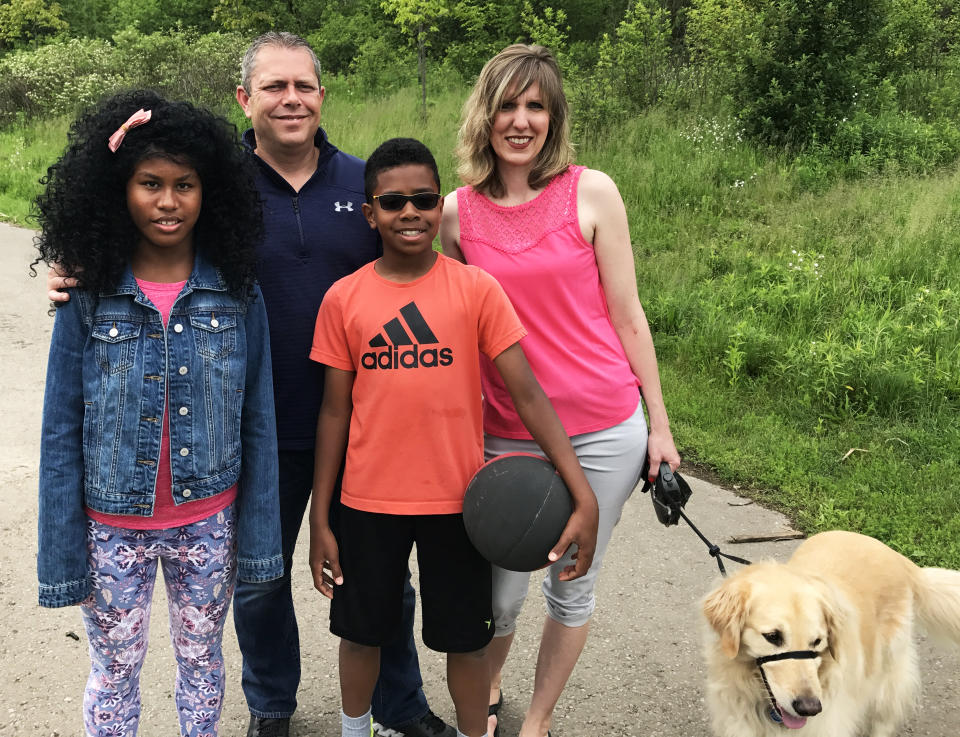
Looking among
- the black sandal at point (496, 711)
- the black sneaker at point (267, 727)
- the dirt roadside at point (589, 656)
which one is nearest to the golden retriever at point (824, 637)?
the dirt roadside at point (589, 656)

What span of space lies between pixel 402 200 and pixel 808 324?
5.35 metres

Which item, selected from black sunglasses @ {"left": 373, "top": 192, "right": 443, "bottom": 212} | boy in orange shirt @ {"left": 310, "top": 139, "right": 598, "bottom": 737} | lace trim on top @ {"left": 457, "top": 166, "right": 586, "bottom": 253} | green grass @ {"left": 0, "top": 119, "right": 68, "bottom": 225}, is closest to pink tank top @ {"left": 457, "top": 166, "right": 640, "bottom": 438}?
lace trim on top @ {"left": 457, "top": 166, "right": 586, "bottom": 253}

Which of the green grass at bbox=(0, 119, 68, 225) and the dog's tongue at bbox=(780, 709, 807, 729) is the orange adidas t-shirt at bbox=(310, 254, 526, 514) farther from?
the green grass at bbox=(0, 119, 68, 225)

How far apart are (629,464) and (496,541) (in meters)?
0.67

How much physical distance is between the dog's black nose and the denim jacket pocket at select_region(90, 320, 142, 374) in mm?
2245

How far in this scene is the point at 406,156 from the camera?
8.18 feet

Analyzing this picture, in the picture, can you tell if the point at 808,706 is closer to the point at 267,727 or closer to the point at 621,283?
the point at 621,283

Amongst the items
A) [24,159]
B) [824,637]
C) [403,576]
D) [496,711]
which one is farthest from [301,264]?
[24,159]

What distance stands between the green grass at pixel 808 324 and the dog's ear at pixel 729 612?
2.13 m

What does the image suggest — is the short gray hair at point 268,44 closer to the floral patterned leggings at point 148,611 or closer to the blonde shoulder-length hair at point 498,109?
the blonde shoulder-length hair at point 498,109

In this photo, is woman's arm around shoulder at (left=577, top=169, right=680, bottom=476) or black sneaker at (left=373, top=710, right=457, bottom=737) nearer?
woman's arm around shoulder at (left=577, top=169, right=680, bottom=476)

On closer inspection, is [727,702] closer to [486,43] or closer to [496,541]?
[496,541]

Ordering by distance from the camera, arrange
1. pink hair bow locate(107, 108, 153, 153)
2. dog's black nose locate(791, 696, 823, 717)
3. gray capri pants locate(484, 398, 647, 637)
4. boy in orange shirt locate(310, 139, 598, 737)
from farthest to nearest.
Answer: gray capri pants locate(484, 398, 647, 637) < dog's black nose locate(791, 696, 823, 717) < boy in orange shirt locate(310, 139, 598, 737) < pink hair bow locate(107, 108, 153, 153)

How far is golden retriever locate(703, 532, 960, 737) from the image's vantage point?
2588mm
